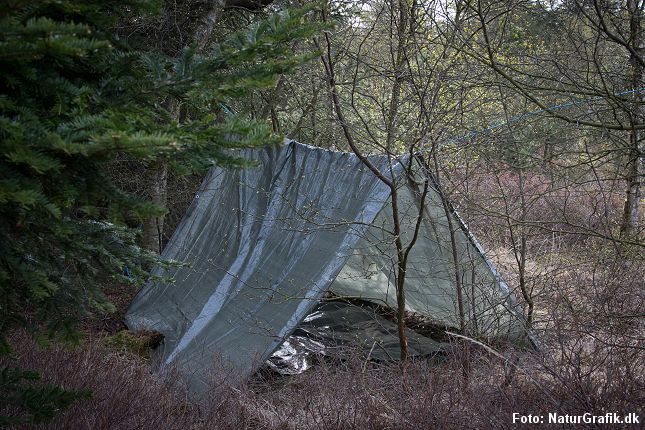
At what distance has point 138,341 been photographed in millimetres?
5520

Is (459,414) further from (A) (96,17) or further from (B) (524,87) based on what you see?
(B) (524,87)

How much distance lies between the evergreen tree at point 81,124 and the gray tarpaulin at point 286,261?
2137 millimetres

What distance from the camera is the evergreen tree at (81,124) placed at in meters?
1.49

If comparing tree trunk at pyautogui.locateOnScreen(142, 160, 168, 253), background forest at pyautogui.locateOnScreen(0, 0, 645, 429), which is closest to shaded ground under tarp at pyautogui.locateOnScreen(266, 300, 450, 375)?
background forest at pyautogui.locateOnScreen(0, 0, 645, 429)

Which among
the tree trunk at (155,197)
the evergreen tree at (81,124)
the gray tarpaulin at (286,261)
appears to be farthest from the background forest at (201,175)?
the tree trunk at (155,197)

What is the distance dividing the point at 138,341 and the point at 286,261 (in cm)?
155

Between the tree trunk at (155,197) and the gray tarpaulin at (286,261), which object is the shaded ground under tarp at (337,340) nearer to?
the gray tarpaulin at (286,261)

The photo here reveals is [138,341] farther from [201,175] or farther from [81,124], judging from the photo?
[81,124]

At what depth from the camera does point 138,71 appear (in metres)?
1.95

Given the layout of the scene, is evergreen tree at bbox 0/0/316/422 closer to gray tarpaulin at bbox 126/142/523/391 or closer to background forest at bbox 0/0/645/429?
background forest at bbox 0/0/645/429

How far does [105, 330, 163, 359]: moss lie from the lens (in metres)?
5.45

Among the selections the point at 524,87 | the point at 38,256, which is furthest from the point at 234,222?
the point at 38,256

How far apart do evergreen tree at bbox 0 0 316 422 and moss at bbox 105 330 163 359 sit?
3.34 metres

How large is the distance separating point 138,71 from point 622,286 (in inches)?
122
